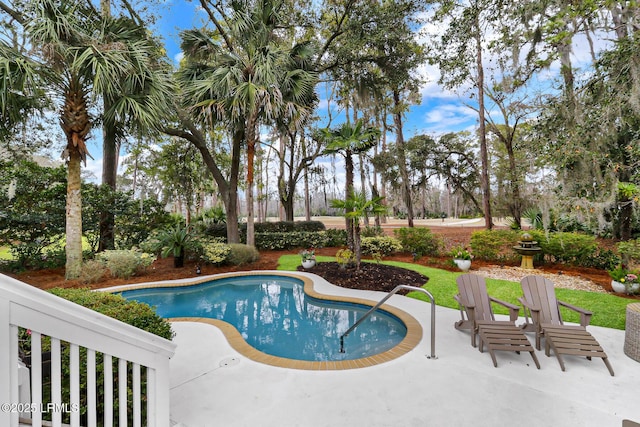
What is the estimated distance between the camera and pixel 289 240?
1285 centimetres

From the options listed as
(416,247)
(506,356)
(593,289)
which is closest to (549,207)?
(593,289)

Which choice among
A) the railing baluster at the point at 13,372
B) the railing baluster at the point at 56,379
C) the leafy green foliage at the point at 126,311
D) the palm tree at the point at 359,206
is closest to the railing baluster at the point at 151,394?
the railing baluster at the point at 56,379

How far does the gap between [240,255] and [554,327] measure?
8034 millimetres

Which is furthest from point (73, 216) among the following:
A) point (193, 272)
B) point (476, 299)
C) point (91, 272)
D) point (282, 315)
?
A: point (476, 299)

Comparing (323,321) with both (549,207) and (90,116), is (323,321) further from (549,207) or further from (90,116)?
(90,116)

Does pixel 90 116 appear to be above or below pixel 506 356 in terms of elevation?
above

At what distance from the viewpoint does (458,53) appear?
26.6 feet

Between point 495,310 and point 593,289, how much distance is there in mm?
2970

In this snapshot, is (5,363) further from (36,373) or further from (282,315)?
(282,315)

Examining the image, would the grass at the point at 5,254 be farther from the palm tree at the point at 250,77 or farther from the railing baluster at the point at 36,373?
the railing baluster at the point at 36,373

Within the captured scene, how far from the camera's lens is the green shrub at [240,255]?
9.15 metres

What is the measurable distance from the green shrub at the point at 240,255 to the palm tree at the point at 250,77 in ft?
1.39

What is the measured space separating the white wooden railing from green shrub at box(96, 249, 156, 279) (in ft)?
23.1

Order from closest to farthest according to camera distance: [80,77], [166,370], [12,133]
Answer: [166,370] → [80,77] → [12,133]
